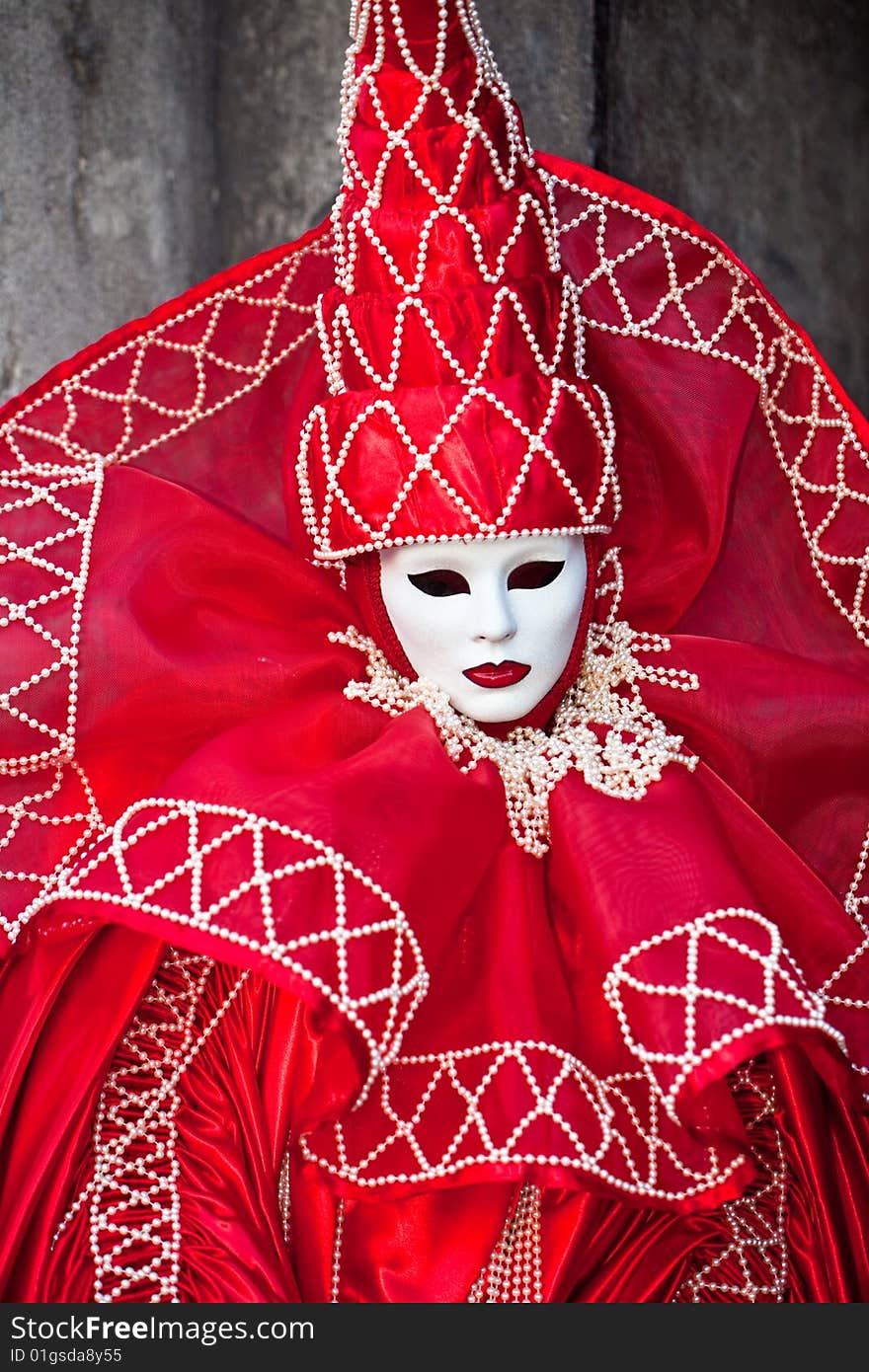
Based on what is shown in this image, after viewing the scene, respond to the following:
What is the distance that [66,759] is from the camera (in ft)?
5.14

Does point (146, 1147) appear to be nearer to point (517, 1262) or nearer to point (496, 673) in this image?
point (517, 1262)

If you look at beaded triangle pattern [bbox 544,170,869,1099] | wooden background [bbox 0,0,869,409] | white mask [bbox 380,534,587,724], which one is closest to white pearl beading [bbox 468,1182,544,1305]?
white mask [bbox 380,534,587,724]

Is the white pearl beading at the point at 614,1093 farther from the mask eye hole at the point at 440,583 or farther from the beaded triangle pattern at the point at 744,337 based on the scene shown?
the beaded triangle pattern at the point at 744,337

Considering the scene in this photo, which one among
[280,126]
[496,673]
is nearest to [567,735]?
[496,673]

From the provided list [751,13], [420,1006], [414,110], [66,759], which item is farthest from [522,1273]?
[751,13]

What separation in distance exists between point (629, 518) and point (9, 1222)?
0.93 m

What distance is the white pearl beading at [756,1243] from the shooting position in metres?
1.47

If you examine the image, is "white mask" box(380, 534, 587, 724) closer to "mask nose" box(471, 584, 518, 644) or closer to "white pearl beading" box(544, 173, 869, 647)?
"mask nose" box(471, 584, 518, 644)

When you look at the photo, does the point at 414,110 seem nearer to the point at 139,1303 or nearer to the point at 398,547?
the point at 398,547

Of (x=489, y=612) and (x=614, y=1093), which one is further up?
(x=489, y=612)

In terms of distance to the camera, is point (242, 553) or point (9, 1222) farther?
point (242, 553)

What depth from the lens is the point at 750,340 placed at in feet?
5.70

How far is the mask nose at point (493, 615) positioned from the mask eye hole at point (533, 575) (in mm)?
27

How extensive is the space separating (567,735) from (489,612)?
0.16 m
